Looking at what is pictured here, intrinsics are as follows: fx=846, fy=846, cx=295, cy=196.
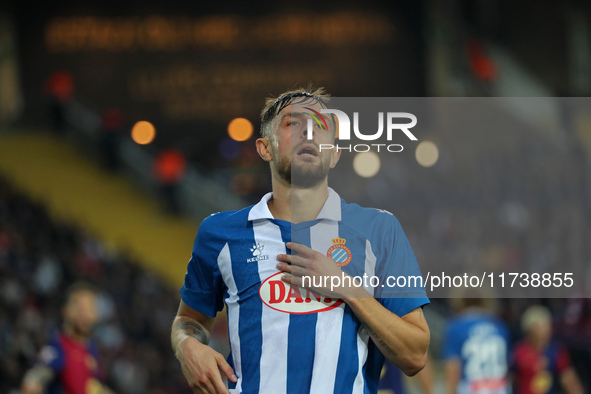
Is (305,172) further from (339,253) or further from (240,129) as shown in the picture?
(240,129)

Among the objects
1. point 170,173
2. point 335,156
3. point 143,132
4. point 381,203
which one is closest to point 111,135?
point 143,132

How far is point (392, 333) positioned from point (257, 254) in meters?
0.48

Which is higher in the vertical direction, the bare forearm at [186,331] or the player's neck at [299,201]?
the player's neck at [299,201]

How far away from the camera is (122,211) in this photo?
15.8 metres

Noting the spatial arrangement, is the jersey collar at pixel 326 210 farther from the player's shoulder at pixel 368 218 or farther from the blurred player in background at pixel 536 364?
the blurred player in background at pixel 536 364

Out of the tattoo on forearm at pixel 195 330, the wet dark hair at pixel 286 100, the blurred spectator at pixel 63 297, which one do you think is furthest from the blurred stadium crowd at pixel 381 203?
the tattoo on forearm at pixel 195 330

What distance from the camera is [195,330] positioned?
2719 mm

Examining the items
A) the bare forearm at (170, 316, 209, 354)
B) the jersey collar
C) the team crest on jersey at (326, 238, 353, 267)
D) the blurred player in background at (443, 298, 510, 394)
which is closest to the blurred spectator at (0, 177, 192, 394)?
the blurred player in background at (443, 298, 510, 394)

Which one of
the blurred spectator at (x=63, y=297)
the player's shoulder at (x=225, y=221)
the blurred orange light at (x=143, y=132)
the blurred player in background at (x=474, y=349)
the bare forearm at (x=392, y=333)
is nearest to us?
the bare forearm at (x=392, y=333)

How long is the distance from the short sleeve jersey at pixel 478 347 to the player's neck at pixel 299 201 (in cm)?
393

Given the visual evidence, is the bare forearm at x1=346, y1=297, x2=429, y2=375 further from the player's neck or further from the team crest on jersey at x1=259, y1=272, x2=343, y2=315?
the player's neck

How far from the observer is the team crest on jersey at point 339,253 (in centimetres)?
246

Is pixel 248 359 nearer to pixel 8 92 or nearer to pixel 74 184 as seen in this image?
pixel 74 184

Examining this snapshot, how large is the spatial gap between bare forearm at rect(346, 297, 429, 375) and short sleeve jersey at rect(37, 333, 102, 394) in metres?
3.55
